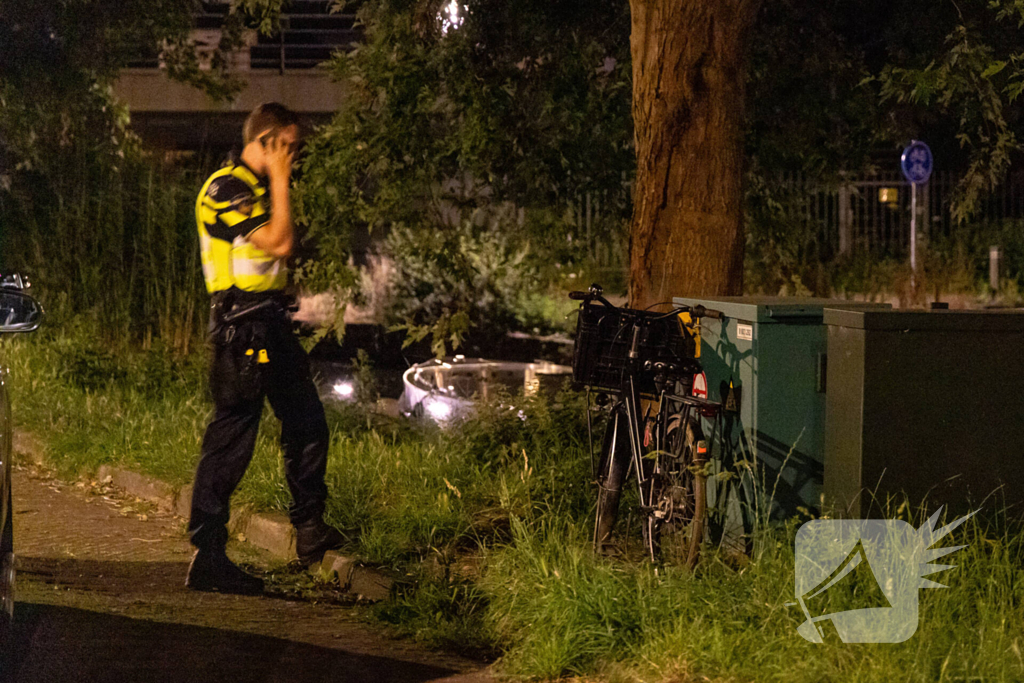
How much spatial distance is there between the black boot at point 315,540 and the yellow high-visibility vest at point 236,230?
1.22 metres

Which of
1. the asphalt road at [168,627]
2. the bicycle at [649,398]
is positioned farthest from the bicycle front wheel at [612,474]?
the asphalt road at [168,627]

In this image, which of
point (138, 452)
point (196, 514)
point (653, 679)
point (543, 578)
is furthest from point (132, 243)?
point (653, 679)

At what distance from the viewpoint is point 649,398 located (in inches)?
235

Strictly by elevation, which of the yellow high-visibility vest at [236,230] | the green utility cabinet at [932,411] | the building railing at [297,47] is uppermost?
the building railing at [297,47]

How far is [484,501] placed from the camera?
6762 mm

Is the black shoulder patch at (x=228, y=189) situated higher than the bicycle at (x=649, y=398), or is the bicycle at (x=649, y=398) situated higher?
the black shoulder patch at (x=228, y=189)

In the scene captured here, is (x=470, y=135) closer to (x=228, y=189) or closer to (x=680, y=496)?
(x=228, y=189)

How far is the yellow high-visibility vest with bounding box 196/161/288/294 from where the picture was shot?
6.21m

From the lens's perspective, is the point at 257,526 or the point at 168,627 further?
the point at 257,526

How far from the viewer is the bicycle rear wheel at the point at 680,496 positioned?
535cm

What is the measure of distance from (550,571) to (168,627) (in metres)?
1.67

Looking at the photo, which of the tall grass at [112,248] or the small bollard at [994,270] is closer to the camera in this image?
the tall grass at [112,248]

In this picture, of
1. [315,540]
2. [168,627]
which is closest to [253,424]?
[315,540]

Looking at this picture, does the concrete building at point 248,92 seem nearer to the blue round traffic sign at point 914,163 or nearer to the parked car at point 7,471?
the blue round traffic sign at point 914,163
